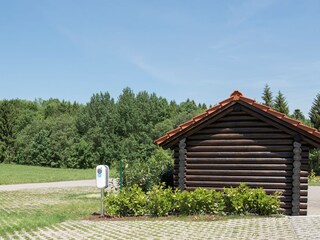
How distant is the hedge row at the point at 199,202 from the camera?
11844 mm

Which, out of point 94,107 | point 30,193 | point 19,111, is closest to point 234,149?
point 30,193

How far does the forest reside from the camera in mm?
58188

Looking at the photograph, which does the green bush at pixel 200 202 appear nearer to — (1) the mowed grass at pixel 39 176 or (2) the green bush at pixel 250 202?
(2) the green bush at pixel 250 202

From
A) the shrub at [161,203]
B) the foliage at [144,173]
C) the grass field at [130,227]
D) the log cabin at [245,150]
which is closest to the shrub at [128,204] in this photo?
the shrub at [161,203]

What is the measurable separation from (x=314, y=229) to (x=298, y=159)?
9.50 feet

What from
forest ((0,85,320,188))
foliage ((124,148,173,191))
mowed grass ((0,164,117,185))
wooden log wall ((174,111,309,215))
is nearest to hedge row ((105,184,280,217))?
wooden log wall ((174,111,309,215))

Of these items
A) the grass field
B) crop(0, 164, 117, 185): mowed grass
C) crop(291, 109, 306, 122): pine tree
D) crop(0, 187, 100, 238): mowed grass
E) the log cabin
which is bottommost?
crop(0, 164, 117, 185): mowed grass

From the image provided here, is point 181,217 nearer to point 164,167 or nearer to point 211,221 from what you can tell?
point 211,221

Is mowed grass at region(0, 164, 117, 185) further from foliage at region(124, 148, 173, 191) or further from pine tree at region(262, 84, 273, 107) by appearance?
pine tree at region(262, 84, 273, 107)

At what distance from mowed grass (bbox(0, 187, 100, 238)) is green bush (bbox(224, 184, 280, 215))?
4743 millimetres

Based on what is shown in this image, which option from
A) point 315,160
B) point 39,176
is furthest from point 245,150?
point 315,160

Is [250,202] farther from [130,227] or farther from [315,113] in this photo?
[315,113]

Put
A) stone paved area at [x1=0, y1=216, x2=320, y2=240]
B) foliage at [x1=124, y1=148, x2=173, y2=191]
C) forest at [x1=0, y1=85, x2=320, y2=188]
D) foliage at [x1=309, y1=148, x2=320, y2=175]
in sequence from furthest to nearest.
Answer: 1. forest at [x1=0, y1=85, x2=320, y2=188]
2. foliage at [x1=309, y1=148, x2=320, y2=175]
3. foliage at [x1=124, y1=148, x2=173, y2=191]
4. stone paved area at [x1=0, y1=216, x2=320, y2=240]

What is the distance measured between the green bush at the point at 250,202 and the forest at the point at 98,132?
140 ft
